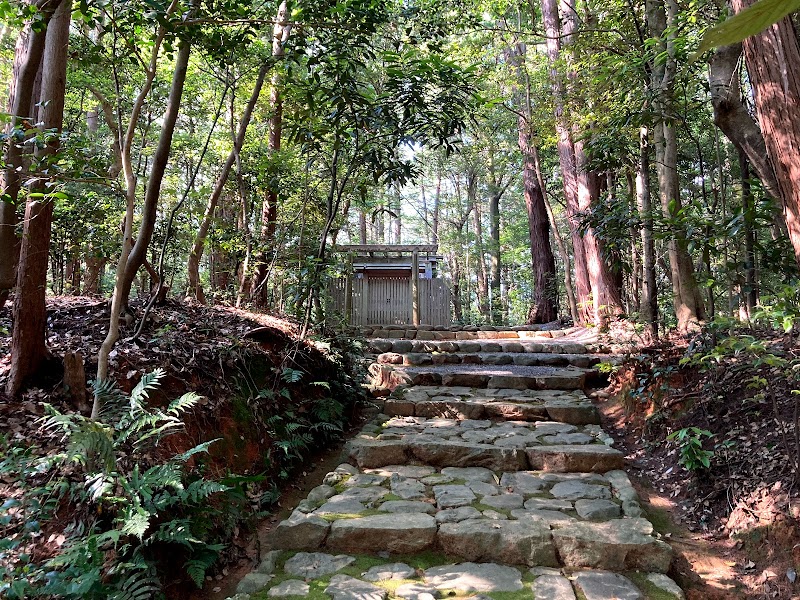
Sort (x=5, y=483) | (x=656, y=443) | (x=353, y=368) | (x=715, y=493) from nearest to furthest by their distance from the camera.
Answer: (x=5, y=483)
(x=715, y=493)
(x=656, y=443)
(x=353, y=368)

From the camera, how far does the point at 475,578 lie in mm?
2748

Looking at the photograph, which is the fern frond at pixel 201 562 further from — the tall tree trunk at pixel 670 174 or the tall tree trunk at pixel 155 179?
the tall tree trunk at pixel 670 174

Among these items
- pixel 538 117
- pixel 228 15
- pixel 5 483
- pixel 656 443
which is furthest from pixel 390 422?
pixel 538 117

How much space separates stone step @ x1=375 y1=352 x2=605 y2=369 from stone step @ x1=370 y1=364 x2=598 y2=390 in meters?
0.22

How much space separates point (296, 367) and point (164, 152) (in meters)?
2.20

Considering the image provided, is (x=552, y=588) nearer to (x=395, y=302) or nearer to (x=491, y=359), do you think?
(x=491, y=359)

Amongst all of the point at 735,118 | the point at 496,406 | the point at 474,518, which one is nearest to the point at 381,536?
the point at 474,518

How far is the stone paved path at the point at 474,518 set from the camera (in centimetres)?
270

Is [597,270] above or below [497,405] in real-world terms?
above

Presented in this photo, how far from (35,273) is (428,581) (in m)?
3.02

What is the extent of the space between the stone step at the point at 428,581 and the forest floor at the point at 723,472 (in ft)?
1.36

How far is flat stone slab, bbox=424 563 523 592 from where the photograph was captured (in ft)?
8.71

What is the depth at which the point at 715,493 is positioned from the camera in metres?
3.44

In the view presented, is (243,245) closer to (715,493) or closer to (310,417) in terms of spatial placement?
(310,417)
